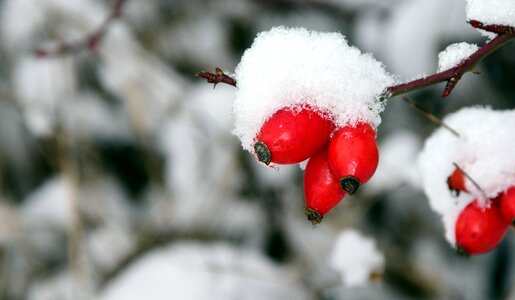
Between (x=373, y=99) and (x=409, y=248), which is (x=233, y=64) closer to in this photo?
(x=409, y=248)

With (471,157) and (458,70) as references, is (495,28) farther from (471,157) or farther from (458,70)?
(471,157)

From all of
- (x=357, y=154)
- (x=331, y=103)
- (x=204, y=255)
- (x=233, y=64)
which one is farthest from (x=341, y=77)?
(x=233, y=64)

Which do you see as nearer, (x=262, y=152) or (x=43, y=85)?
(x=262, y=152)

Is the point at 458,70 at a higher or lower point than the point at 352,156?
higher

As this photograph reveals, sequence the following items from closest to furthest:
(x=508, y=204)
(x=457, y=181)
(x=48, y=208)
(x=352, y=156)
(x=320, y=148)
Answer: (x=352, y=156) < (x=320, y=148) < (x=508, y=204) < (x=457, y=181) < (x=48, y=208)

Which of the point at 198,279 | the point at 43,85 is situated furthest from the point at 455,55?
the point at 43,85

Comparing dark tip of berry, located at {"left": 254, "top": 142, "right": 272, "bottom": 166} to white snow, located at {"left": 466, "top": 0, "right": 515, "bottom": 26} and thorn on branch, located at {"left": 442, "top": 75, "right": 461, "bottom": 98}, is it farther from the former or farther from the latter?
white snow, located at {"left": 466, "top": 0, "right": 515, "bottom": 26}

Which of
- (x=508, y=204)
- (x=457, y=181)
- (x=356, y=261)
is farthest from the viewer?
(x=356, y=261)

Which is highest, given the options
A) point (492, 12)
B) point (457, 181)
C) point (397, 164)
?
point (397, 164)
